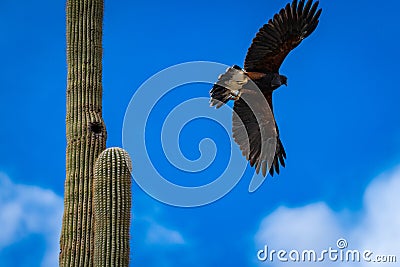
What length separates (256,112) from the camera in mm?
9852

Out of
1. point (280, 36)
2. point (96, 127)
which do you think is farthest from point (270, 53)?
point (96, 127)

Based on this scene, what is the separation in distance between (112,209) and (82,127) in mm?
1287

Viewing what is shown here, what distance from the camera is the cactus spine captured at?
6.81 meters

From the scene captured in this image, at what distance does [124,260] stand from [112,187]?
693 mm

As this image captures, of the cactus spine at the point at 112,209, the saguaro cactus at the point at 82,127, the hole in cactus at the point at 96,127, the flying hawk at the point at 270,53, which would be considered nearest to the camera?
the cactus spine at the point at 112,209

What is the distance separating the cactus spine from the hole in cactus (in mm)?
862

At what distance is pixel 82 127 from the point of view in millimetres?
7793

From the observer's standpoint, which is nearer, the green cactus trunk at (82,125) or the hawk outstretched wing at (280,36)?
the green cactus trunk at (82,125)

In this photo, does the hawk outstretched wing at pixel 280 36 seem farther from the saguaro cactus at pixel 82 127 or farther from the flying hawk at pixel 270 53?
the saguaro cactus at pixel 82 127

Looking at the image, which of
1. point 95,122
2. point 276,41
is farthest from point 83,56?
point 276,41

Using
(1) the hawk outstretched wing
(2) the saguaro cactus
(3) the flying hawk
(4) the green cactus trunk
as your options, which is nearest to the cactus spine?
(2) the saguaro cactus

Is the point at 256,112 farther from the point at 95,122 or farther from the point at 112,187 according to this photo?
the point at 112,187

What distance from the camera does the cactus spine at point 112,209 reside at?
6.81 metres

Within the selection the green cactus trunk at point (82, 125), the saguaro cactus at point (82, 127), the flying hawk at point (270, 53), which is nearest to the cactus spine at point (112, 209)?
the saguaro cactus at point (82, 127)
